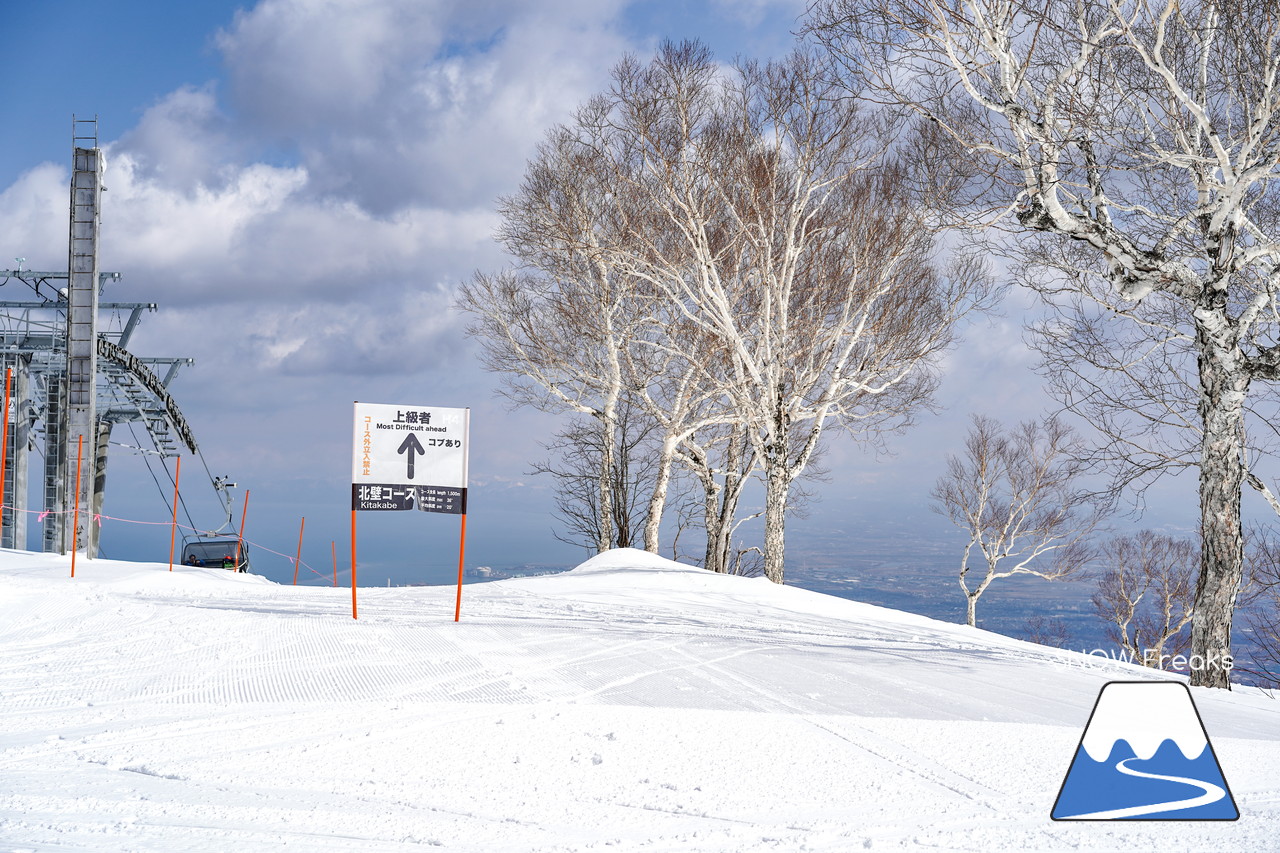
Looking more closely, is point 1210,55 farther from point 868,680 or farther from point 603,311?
point 603,311

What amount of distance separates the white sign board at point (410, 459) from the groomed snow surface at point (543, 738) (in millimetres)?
1073

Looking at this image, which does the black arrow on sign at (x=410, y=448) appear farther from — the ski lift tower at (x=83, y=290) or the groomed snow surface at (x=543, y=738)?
the ski lift tower at (x=83, y=290)

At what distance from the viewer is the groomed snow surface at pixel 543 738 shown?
3.05 meters

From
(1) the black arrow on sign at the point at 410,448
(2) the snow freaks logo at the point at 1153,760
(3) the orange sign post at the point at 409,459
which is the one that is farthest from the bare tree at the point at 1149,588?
(2) the snow freaks logo at the point at 1153,760

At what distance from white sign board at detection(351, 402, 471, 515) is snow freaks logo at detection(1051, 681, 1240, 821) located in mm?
5322

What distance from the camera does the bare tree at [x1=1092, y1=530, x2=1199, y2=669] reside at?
23.2 m

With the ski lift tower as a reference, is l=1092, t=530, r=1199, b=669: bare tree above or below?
below

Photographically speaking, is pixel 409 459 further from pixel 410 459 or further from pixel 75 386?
pixel 75 386

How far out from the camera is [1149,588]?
932 inches

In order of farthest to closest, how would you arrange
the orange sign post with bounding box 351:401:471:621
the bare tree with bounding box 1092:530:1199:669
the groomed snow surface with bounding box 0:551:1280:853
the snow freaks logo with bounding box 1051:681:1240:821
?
1. the bare tree with bounding box 1092:530:1199:669
2. the orange sign post with bounding box 351:401:471:621
3. the groomed snow surface with bounding box 0:551:1280:853
4. the snow freaks logo with bounding box 1051:681:1240:821

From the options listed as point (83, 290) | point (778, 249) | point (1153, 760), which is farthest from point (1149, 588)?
point (83, 290)

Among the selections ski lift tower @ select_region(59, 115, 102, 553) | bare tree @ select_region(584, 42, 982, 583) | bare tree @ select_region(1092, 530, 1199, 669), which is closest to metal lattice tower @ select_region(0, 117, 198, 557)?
ski lift tower @ select_region(59, 115, 102, 553)

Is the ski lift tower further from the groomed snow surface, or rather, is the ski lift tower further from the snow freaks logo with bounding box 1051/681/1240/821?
the snow freaks logo with bounding box 1051/681/1240/821

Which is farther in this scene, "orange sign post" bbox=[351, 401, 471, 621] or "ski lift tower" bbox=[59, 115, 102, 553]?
"ski lift tower" bbox=[59, 115, 102, 553]
